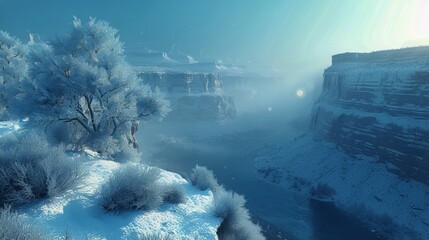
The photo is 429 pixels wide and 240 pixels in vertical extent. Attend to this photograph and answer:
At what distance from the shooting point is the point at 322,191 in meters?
38.7

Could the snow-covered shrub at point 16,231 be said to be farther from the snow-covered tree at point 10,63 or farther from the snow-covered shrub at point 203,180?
the snow-covered tree at point 10,63

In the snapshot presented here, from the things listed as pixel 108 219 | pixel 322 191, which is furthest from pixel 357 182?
pixel 108 219

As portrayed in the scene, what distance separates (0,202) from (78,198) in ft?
6.49

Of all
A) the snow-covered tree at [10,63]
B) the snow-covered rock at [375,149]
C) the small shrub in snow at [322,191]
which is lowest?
the small shrub in snow at [322,191]

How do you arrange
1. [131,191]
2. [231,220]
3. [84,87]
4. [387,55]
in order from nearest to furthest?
[131,191], [231,220], [84,87], [387,55]

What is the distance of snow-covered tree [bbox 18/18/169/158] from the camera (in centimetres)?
1705

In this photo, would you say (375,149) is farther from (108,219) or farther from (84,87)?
(108,219)

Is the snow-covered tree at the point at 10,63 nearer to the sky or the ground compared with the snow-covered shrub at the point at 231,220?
nearer to the sky

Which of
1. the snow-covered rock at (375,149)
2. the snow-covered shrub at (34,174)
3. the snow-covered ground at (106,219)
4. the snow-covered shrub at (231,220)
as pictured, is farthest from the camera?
the snow-covered rock at (375,149)

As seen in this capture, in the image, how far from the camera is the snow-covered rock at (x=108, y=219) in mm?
8297

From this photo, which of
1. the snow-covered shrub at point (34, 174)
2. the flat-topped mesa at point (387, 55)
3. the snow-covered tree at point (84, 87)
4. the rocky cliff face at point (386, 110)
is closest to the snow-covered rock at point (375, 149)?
the rocky cliff face at point (386, 110)

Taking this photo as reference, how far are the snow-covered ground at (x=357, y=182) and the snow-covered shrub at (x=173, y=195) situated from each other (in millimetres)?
24982

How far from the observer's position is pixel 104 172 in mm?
12906

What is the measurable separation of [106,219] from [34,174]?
251 centimetres
